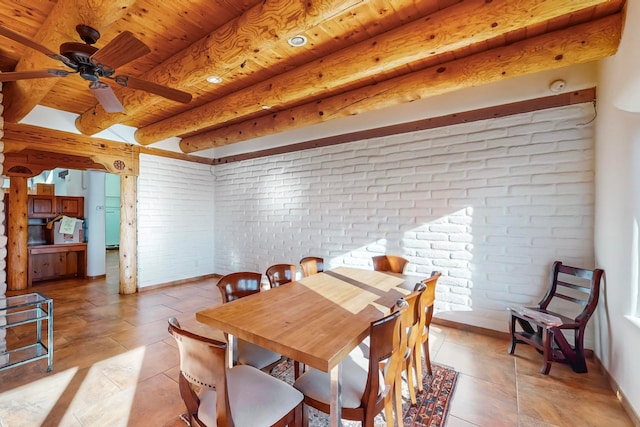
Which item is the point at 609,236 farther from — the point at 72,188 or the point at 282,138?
the point at 72,188

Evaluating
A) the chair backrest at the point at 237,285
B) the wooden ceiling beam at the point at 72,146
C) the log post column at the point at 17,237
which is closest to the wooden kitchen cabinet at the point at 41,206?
the log post column at the point at 17,237

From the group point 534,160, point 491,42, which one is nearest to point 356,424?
point 534,160

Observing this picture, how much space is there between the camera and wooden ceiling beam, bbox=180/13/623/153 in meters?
2.05

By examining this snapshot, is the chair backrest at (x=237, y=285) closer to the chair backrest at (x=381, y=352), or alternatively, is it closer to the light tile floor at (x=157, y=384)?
the light tile floor at (x=157, y=384)

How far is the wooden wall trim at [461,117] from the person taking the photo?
2631 millimetres

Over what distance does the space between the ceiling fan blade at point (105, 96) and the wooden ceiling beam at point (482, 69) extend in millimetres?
1964

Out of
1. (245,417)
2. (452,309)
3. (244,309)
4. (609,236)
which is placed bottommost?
(452,309)

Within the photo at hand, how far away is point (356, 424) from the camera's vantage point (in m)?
1.77

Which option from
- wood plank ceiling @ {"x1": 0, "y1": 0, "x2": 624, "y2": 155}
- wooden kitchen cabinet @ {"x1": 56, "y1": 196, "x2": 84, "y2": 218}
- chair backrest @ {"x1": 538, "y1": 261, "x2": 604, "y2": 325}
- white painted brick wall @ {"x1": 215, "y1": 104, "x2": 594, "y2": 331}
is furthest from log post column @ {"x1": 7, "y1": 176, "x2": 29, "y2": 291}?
chair backrest @ {"x1": 538, "y1": 261, "x2": 604, "y2": 325}

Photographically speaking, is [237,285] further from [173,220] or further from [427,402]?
[173,220]

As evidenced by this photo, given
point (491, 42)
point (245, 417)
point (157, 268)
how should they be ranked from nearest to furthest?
point (245, 417) → point (491, 42) → point (157, 268)

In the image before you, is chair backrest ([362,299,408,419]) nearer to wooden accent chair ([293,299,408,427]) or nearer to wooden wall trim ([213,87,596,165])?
wooden accent chair ([293,299,408,427])

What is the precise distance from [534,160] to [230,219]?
16.3ft

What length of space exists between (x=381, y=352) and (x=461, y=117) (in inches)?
114
